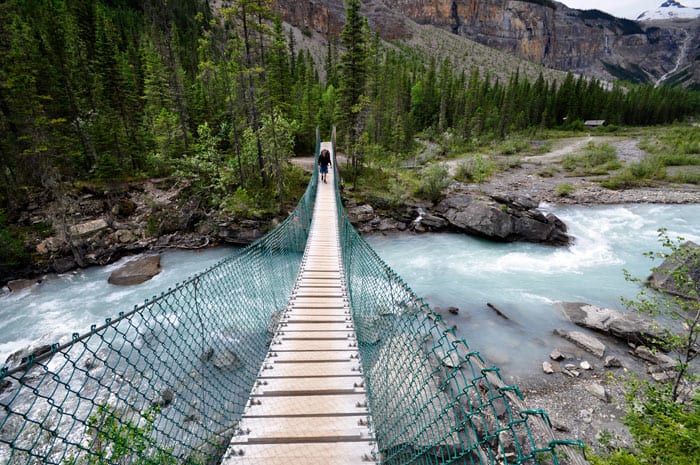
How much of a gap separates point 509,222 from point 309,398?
37.5 feet

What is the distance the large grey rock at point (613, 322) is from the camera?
633cm

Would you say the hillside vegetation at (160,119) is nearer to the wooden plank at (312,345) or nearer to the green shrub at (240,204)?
the green shrub at (240,204)

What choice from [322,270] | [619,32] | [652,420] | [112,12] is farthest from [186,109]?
[619,32]

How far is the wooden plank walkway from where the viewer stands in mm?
2127

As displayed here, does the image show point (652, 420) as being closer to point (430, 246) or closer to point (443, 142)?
point (430, 246)

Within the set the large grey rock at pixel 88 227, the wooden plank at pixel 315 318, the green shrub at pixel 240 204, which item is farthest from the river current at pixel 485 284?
the wooden plank at pixel 315 318

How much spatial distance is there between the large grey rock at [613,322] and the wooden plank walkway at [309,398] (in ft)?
20.6

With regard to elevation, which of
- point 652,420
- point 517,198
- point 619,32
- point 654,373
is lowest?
point 654,373

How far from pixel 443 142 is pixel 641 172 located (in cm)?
1514

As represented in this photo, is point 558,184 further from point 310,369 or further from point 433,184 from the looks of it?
point 310,369

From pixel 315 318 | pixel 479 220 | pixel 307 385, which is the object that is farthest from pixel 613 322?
pixel 307 385

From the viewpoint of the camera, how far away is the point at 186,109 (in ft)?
57.7

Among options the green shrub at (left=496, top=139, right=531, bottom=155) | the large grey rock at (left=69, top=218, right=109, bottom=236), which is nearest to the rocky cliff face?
the green shrub at (left=496, top=139, right=531, bottom=155)

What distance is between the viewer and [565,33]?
126562 millimetres
